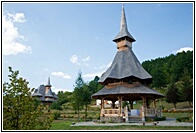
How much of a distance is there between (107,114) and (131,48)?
7.03 metres

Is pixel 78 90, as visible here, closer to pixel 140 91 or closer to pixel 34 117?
pixel 140 91

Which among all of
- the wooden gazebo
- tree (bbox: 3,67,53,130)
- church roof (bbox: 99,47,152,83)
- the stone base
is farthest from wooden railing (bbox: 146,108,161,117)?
tree (bbox: 3,67,53,130)

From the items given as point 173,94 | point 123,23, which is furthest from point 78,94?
point 173,94

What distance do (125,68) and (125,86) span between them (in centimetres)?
171

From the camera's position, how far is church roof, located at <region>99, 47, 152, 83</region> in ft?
54.3

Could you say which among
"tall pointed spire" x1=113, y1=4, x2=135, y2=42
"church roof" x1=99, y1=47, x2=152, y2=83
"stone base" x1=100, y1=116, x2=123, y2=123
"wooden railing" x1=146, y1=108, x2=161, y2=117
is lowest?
"stone base" x1=100, y1=116, x2=123, y2=123

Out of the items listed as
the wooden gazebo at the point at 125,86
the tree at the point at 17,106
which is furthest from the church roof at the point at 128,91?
the tree at the point at 17,106

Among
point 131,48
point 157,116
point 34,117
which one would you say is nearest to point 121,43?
point 131,48

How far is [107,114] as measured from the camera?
16.0 m

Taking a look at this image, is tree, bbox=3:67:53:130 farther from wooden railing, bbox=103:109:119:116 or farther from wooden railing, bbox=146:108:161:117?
wooden railing, bbox=146:108:161:117

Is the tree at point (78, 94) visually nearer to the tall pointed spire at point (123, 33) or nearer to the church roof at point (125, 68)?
the church roof at point (125, 68)

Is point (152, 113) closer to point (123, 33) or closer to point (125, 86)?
point (125, 86)

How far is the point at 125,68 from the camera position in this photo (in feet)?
56.2

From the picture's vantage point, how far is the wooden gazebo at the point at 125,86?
1538cm
